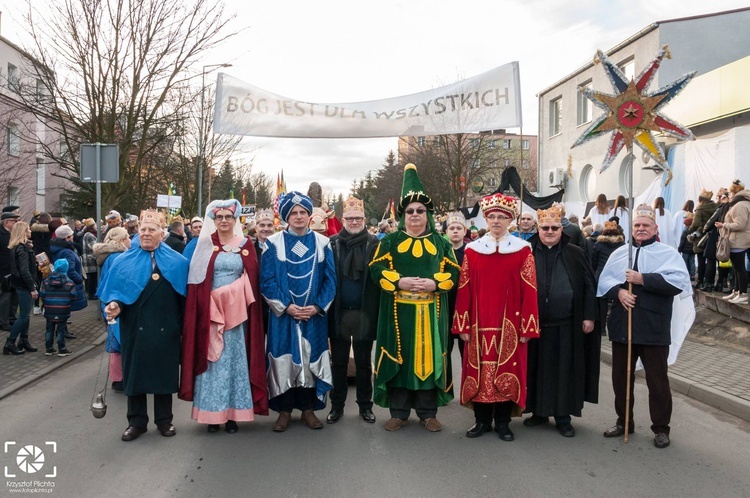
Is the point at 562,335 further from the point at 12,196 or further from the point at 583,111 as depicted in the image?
the point at 12,196

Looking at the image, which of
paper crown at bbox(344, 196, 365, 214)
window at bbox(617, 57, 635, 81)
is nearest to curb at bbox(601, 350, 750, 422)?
paper crown at bbox(344, 196, 365, 214)

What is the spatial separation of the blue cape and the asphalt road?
48.8 inches

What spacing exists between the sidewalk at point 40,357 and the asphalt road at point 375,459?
4.33ft

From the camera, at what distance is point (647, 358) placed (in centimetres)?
524

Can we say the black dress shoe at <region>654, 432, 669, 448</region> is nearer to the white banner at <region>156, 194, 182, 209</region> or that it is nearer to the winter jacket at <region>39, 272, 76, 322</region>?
the winter jacket at <region>39, 272, 76, 322</region>

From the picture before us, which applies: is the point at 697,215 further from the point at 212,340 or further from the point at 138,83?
the point at 138,83

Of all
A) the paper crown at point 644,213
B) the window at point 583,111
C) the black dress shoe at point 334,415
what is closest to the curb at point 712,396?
the paper crown at point 644,213

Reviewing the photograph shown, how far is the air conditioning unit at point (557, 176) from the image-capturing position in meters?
26.1

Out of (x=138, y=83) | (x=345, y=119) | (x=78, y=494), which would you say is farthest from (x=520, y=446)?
(x=138, y=83)

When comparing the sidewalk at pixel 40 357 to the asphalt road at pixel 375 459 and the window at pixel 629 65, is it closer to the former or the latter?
the asphalt road at pixel 375 459

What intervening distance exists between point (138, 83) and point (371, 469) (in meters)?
14.3

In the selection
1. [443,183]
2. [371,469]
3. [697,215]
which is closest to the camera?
[371,469]

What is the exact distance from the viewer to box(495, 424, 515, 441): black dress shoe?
17.2 ft

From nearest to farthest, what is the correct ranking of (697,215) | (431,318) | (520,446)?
1. (520,446)
2. (431,318)
3. (697,215)
